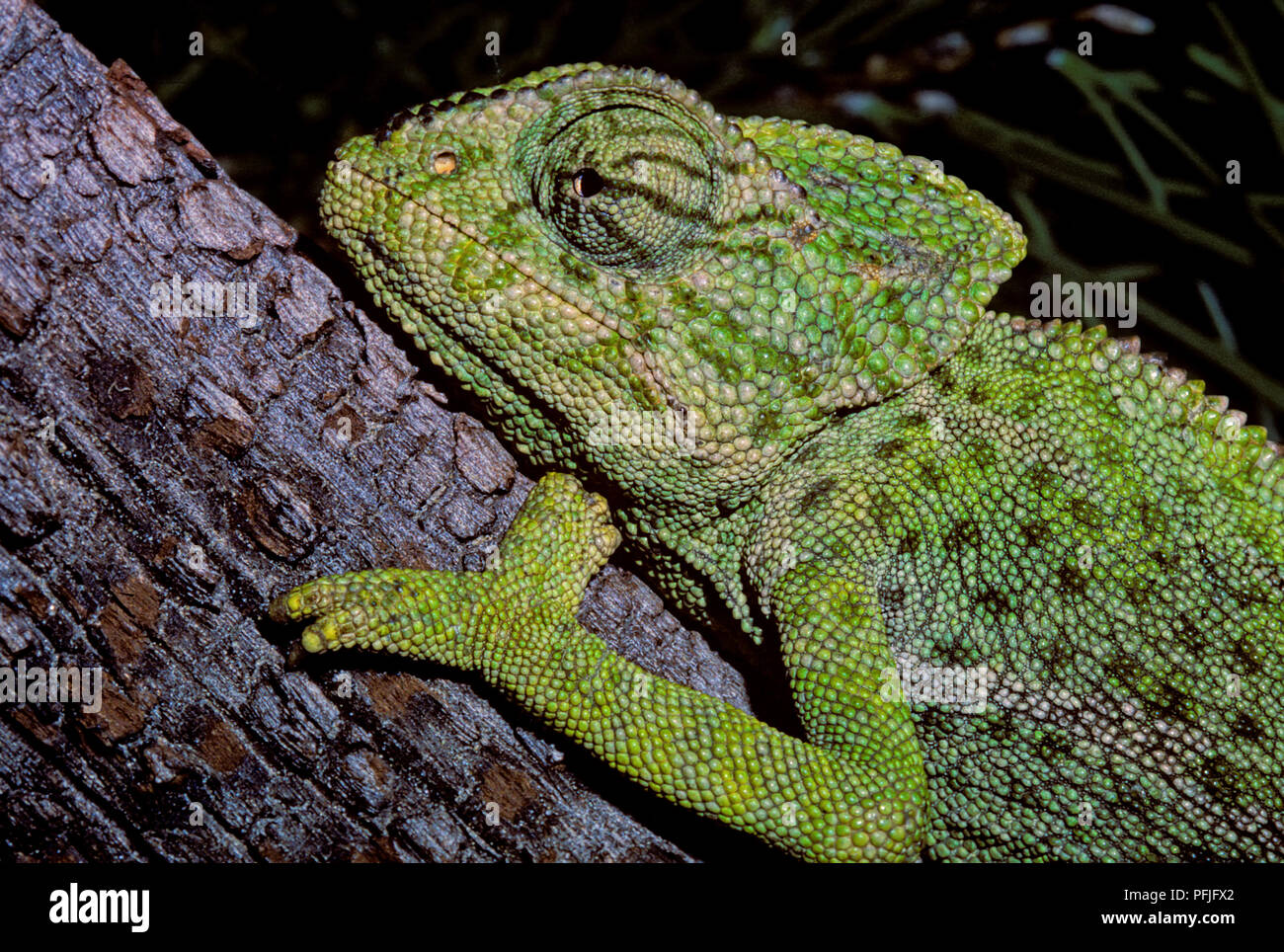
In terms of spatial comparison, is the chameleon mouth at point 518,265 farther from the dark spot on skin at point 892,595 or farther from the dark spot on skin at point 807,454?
the dark spot on skin at point 892,595

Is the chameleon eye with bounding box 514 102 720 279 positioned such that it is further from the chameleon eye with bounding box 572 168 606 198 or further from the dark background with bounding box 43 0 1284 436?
the dark background with bounding box 43 0 1284 436

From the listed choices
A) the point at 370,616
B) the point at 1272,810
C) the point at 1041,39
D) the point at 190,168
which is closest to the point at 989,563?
the point at 1272,810

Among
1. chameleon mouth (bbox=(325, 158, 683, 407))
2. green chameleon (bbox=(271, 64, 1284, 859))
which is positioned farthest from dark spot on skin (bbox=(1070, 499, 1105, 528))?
chameleon mouth (bbox=(325, 158, 683, 407))

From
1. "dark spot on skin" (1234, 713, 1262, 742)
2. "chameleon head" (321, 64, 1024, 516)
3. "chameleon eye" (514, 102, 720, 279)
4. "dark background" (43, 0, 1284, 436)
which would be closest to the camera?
"chameleon eye" (514, 102, 720, 279)

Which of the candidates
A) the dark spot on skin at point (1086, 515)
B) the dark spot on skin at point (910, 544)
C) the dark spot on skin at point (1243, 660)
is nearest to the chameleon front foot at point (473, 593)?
the dark spot on skin at point (910, 544)

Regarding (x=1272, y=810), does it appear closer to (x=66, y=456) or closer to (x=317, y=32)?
(x=66, y=456)

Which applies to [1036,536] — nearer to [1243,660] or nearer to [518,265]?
[1243,660]

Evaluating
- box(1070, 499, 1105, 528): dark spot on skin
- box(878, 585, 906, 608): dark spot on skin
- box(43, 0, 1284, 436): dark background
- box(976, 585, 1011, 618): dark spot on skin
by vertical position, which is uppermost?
box(43, 0, 1284, 436): dark background
